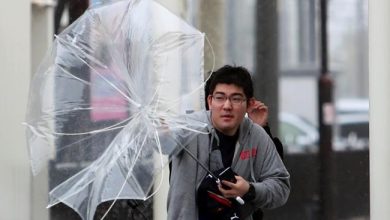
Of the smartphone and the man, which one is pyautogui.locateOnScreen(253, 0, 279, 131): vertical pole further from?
the smartphone

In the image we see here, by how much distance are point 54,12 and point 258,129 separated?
260 cm

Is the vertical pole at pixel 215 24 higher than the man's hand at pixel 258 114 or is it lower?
higher

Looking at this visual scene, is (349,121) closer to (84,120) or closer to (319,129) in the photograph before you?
(319,129)

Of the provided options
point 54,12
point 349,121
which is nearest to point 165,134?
point 54,12

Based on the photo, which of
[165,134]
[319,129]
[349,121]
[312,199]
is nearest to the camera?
[165,134]

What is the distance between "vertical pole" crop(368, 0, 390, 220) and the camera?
560 centimetres

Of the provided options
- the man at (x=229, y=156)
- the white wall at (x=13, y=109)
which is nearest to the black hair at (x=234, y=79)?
the man at (x=229, y=156)

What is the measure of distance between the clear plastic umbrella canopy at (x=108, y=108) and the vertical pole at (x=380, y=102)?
1.87 meters

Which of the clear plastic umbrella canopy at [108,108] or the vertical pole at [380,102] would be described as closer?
the clear plastic umbrella canopy at [108,108]

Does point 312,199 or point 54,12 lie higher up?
point 54,12

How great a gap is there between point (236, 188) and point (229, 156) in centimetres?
22

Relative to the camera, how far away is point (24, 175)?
5.89 meters

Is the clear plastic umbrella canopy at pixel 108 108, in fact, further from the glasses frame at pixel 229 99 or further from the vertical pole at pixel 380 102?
the vertical pole at pixel 380 102

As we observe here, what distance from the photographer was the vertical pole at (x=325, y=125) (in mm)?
8250
